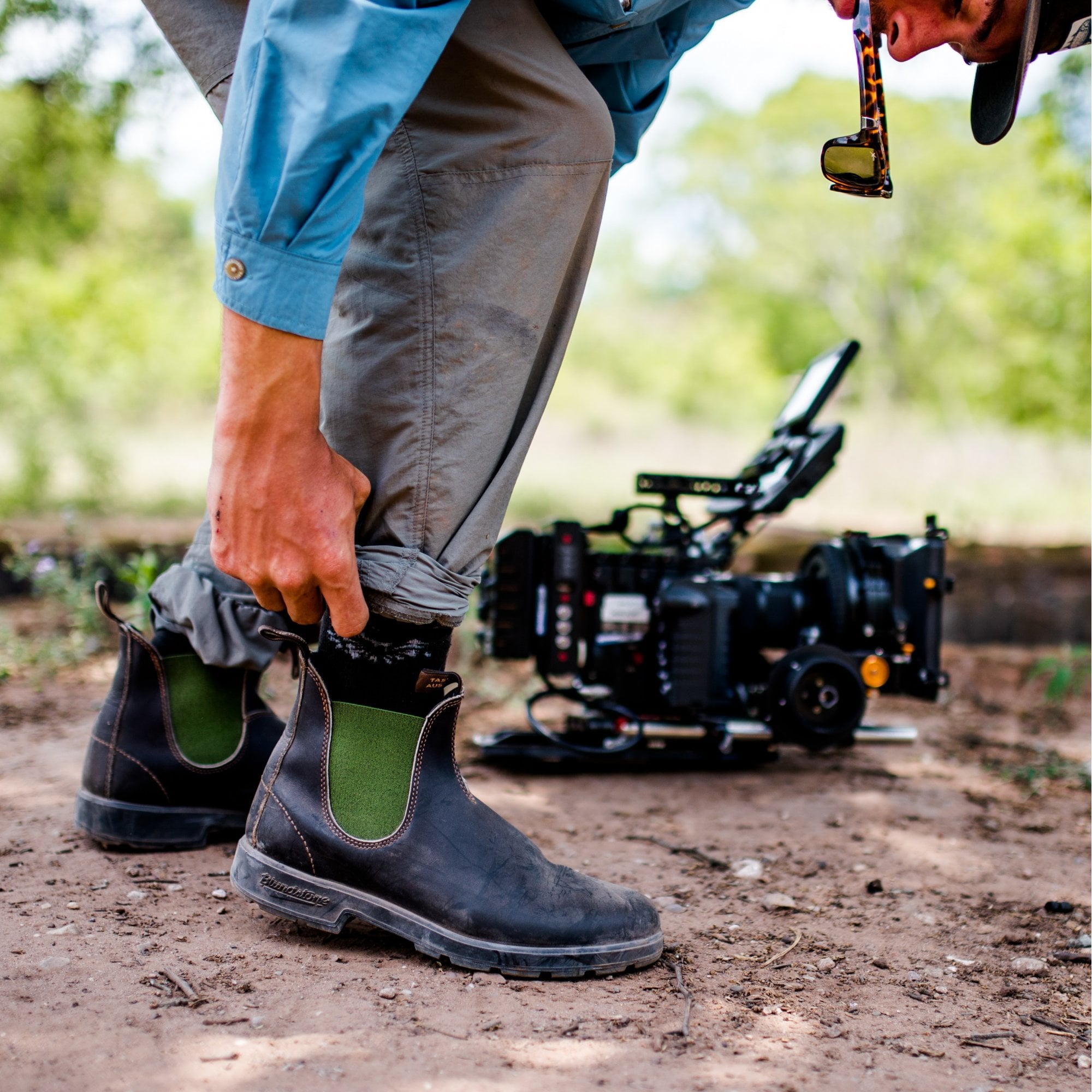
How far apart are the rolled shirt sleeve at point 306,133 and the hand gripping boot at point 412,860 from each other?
0.45 m

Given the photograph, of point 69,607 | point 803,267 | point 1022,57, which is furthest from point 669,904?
point 803,267

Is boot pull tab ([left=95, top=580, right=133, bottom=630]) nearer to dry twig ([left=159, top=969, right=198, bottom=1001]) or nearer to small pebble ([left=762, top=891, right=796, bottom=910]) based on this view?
dry twig ([left=159, top=969, right=198, bottom=1001])

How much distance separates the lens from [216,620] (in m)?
1.59

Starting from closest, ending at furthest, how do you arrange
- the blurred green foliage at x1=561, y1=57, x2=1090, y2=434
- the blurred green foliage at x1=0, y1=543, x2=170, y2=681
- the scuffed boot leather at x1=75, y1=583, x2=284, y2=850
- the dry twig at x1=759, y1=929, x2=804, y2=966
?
the dry twig at x1=759, y1=929, x2=804, y2=966, the scuffed boot leather at x1=75, y1=583, x2=284, y2=850, the blurred green foliage at x1=0, y1=543, x2=170, y2=681, the blurred green foliage at x1=561, y1=57, x2=1090, y2=434

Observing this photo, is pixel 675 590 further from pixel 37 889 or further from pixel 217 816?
pixel 37 889

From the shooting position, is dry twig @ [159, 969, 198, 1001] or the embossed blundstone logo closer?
dry twig @ [159, 969, 198, 1001]

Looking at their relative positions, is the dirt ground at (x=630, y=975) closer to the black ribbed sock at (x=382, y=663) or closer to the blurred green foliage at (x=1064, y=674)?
the black ribbed sock at (x=382, y=663)

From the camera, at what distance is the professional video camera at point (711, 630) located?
7.86ft

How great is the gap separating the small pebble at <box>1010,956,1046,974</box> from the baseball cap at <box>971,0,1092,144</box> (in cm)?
119

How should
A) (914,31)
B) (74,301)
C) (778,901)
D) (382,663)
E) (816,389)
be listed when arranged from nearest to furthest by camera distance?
(382,663)
(914,31)
(778,901)
(816,389)
(74,301)

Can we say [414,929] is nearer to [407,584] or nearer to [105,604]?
[407,584]

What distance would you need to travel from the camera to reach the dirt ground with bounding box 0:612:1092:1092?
103 centimetres

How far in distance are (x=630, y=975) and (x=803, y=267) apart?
27.1 metres

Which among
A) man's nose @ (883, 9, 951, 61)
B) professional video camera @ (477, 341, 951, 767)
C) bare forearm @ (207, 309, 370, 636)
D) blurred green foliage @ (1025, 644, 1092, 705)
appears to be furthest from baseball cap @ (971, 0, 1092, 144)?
blurred green foliage @ (1025, 644, 1092, 705)
